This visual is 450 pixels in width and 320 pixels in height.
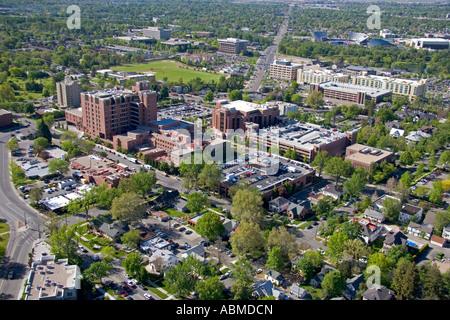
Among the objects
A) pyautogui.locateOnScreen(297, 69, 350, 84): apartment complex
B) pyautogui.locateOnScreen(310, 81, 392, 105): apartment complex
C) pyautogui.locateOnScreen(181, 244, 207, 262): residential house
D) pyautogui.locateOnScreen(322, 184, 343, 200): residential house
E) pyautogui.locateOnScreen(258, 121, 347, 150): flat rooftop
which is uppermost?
pyautogui.locateOnScreen(297, 69, 350, 84): apartment complex

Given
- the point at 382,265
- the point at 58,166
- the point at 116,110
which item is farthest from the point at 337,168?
the point at 58,166

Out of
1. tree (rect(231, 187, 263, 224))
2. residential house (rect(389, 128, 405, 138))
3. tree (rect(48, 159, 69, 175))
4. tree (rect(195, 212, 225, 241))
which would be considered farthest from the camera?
residential house (rect(389, 128, 405, 138))

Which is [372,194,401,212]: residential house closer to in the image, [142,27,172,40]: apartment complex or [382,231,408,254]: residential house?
[382,231,408,254]: residential house

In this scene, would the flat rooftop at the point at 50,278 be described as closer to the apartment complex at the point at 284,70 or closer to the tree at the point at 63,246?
the tree at the point at 63,246

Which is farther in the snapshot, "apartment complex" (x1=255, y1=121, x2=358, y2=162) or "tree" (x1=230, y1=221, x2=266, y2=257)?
"apartment complex" (x1=255, y1=121, x2=358, y2=162)

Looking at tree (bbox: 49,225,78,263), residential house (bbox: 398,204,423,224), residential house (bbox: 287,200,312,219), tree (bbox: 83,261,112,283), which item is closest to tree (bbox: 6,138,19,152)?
tree (bbox: 49,225,78,263)

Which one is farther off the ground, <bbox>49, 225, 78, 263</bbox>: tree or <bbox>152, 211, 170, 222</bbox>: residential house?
<bbox>49, 225, 78, 263</bbox>: tree

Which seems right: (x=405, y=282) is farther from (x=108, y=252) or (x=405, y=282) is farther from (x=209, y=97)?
(x=209, y=97)

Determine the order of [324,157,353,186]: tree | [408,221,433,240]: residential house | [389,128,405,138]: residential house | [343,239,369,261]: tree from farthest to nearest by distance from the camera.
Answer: [389,128,405,138]: residential house
[324,157,353,186]: tree
[408,221,433,240]: residential house
[343,239,369,261]: tree
